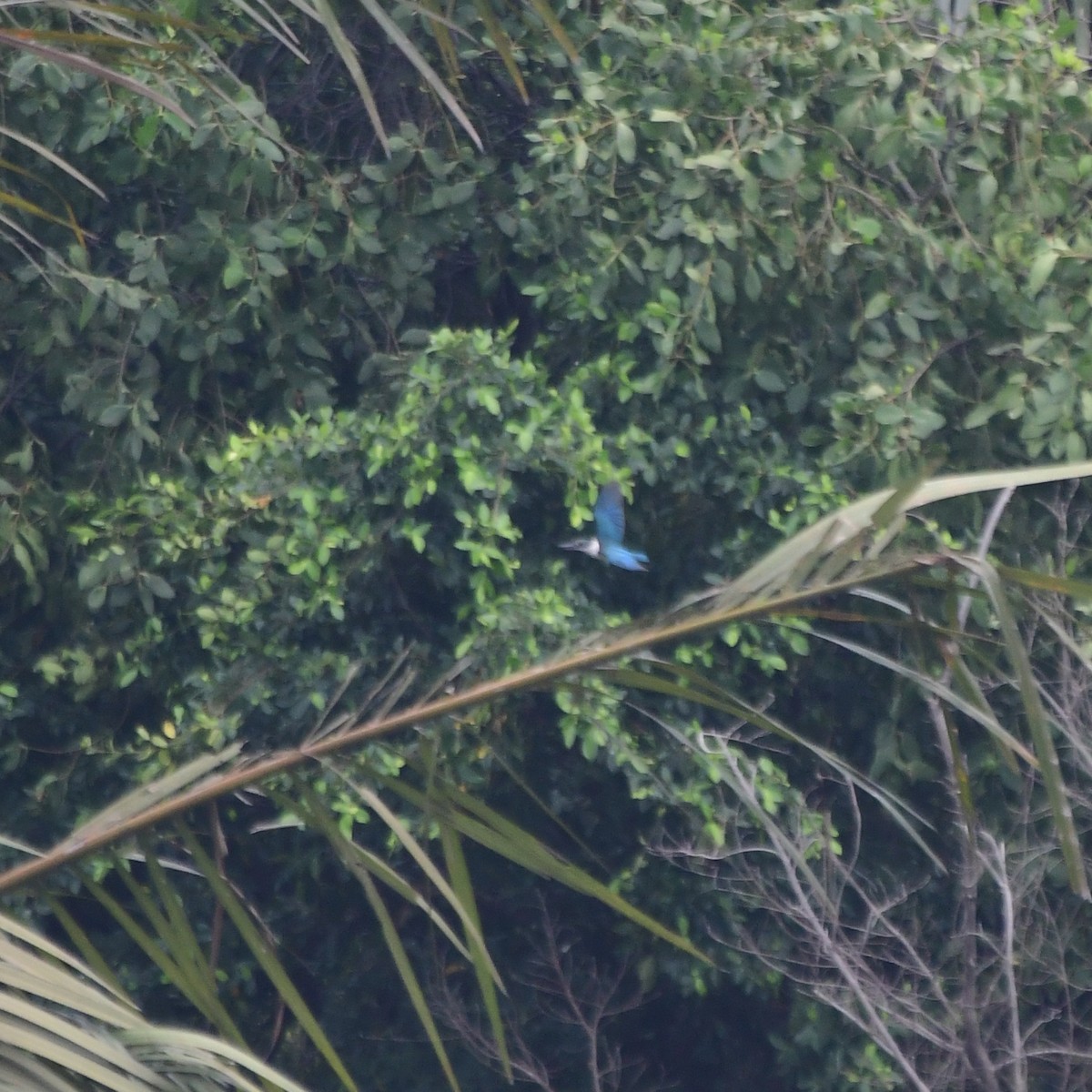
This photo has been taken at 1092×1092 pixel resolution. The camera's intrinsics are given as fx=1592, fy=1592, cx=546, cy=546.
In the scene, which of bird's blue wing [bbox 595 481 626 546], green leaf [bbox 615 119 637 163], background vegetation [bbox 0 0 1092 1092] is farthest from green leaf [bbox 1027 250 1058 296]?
bird's blue wing [bbox 595 481 626 546]

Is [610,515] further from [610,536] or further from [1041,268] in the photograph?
[1041,268]

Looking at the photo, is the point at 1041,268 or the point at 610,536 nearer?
the point at 1041,268

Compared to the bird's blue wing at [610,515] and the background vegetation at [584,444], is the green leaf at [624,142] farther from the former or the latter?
the bird's blue wing at [610,515]

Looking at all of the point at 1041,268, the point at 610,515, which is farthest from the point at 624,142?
the point at 1041,268

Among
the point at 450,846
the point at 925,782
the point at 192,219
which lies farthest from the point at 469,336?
the point at 450,846

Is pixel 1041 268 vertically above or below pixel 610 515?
above

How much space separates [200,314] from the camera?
4.00 m

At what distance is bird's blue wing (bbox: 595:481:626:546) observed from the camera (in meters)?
3.69

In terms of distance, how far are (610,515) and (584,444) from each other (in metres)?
0.19

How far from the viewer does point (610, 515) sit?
3.73m

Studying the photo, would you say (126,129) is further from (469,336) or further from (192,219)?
(469,336)

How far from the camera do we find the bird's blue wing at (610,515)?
3689 mm

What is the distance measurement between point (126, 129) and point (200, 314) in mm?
478

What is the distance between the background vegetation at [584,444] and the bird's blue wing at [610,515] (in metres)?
0.06
